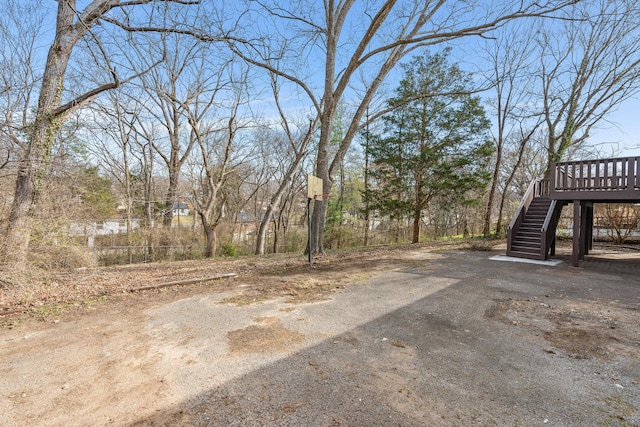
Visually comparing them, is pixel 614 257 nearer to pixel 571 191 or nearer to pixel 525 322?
pixel 571 191

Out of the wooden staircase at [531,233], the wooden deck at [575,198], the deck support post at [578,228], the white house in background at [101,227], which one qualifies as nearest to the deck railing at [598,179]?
the wooden deck at [575,198]

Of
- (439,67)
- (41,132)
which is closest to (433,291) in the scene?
(41,132)

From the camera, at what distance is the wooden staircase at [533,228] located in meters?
8.17

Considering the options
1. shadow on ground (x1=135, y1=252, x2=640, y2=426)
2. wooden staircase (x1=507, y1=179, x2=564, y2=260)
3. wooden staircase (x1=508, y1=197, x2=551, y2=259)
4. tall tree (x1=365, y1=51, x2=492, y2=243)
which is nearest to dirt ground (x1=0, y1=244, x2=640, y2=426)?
shadow on ground (x1=135, y1=252, x2=640, y2=426)

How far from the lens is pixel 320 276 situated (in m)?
6.21

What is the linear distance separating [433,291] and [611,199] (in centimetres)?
569

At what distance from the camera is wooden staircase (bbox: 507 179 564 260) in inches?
322

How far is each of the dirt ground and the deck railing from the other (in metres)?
2.71

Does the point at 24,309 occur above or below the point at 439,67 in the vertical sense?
below

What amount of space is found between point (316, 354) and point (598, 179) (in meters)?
8.53

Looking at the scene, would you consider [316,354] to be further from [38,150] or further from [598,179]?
[598,179]

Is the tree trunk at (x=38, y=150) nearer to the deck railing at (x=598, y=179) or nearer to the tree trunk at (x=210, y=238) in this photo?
the tree trunk at (x=210, y=238)

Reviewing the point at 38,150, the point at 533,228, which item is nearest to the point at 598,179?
the point at 533,228

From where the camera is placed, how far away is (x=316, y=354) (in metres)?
2.89
